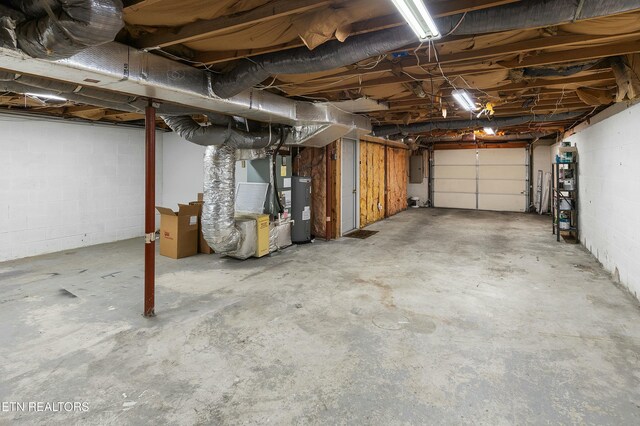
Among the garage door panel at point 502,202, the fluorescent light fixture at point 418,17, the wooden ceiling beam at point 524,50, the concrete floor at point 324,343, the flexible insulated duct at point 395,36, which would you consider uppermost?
the wooden ceiling beam at point 524,50

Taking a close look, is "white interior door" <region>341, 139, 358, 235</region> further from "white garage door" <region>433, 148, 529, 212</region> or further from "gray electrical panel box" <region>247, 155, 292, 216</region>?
"white garage door" <region>433, 148, 529, 212</region>

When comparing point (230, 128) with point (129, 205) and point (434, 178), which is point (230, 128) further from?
point (434, 178)

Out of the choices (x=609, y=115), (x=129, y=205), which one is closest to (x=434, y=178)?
(x=609, y=115)

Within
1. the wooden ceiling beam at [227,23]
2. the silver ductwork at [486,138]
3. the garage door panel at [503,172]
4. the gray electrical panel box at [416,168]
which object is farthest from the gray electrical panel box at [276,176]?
the garage door panel at [503,172]

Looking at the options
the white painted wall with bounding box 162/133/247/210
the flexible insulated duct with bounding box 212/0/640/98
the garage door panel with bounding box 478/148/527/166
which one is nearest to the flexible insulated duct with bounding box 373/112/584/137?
the white painted wall with bounding box 162/133/247/210

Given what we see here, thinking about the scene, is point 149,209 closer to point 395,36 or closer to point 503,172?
point 395,36

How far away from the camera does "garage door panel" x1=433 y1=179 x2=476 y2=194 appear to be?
11469 millimetres

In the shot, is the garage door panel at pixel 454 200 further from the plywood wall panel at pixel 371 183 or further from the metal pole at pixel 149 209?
→ the metal pole at pixel 149 209

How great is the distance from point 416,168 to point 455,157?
1.30 m

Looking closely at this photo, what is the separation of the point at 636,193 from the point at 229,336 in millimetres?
4171

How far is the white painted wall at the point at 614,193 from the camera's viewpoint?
11.7ft

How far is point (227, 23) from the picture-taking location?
7.09ft

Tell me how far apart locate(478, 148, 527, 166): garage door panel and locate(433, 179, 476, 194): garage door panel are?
744mm

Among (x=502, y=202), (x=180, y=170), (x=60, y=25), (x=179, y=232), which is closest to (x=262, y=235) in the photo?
(x=179, y=232)
